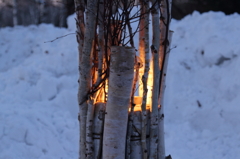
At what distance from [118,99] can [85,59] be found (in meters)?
0.53

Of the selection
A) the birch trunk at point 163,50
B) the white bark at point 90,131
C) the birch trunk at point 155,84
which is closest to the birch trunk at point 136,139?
the birch trunk at point 155,84

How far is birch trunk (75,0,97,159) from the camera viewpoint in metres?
2.44

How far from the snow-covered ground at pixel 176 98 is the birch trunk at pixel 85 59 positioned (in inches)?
78.7

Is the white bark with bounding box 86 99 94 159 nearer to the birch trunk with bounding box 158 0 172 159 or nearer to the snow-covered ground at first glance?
the birch trunk with bounding box 158 0 172 159

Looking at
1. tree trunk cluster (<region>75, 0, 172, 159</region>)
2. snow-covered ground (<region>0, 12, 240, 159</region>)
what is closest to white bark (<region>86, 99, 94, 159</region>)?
tree trunk cluster (<region>75, 0, 172, 159</region>)

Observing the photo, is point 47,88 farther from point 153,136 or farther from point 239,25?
point 239,25

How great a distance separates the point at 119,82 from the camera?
7.38 feet

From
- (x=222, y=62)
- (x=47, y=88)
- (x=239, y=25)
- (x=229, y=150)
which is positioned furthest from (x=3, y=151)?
(x=239, y=25)

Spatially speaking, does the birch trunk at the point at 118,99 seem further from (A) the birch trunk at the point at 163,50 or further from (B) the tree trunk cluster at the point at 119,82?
(A) the birch trunk at the point at 163,50

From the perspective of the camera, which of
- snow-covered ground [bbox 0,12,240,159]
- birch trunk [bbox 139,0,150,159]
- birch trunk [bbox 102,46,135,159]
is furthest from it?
snow-covered ground [bbox 0,12,240,159]

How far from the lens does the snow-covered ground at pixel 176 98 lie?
4559mm

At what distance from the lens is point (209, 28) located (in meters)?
7.17

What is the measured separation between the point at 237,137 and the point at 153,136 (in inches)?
125

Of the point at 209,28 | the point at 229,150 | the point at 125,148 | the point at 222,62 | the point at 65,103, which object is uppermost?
the point at 209,28
